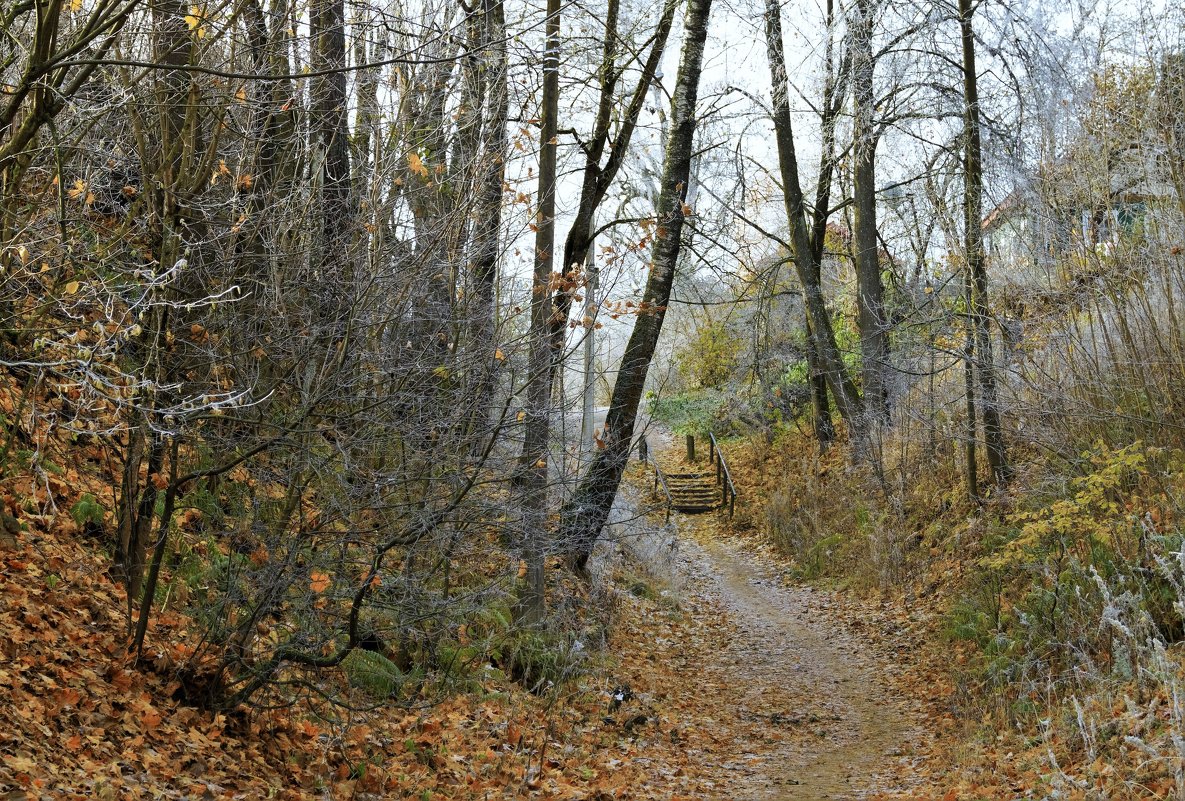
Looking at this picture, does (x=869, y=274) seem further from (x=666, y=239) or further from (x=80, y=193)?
(x=80, y=193)

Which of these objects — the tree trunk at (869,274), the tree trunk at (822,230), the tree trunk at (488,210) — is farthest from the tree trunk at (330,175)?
the tree trunk at (822,230)

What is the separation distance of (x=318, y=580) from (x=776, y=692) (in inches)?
246

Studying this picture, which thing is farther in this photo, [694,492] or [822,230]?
[694,492]

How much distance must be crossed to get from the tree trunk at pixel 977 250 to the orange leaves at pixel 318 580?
7223 mm

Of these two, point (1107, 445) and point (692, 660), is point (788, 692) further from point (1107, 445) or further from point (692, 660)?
point (1107, 445)

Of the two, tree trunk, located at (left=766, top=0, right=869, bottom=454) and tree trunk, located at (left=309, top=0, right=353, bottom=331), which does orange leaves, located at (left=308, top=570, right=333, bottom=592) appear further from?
tree trunk, located at (left=766, top=0, right=869, bottom=454)

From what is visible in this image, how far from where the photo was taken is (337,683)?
21.5 ft

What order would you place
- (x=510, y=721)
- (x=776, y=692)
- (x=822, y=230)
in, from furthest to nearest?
1. (x=822, y=230)
2. (x=776, y=692)
3. (x=510, y=721)

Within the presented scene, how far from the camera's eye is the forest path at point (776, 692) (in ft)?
24.2

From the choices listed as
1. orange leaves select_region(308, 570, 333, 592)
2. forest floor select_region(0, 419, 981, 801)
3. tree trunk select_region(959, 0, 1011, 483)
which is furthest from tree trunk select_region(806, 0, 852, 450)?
orange leaves select_region(308, 570, 333, 592)

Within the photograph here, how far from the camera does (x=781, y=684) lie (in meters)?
10.4

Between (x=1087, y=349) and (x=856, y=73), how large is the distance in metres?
5.86

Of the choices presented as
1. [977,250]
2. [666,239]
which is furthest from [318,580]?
[977,250]

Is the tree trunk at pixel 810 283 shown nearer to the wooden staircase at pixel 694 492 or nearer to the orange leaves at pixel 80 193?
the wooden staircase at pixel 694 492
